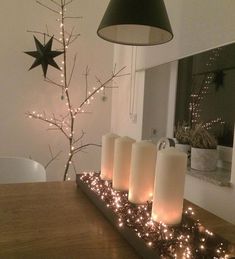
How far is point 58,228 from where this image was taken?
78 centimetres

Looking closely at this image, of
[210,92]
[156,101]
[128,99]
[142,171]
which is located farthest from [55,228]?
[128,99]

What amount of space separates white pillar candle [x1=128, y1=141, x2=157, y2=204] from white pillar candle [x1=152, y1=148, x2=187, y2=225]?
10 centimetres

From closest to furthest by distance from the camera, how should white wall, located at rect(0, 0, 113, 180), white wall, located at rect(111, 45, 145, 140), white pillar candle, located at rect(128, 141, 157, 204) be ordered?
white pillar candle, located at rect(128, 141, 157, 204), white wall, located at rect(111, 45, 145, 140), white wall, located at rect(0, 0, 113, 180)

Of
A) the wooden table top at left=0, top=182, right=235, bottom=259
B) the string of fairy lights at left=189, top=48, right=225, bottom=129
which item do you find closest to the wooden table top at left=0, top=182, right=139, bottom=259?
the wooden table top at left=0, top=182, right=235, bottom=259

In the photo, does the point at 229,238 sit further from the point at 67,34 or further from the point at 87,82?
the point at 67,34

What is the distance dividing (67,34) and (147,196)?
1900mm

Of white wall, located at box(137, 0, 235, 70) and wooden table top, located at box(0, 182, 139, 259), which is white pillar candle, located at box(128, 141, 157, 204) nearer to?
wooden table top, located at box(0, 182, 139, 259)

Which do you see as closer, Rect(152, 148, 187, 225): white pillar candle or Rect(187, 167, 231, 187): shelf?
Rect(152, 148, 187, 225): white pillar candle

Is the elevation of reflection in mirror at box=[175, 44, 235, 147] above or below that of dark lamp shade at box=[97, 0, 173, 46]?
below

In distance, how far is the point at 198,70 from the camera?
4.76ft

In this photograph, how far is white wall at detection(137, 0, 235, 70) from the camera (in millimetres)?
1112

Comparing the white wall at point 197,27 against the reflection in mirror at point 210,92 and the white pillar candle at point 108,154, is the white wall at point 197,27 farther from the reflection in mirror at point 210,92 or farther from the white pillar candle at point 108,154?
the white pillar candle at point 108,154

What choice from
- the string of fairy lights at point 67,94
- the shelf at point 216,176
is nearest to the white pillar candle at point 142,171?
the shelf at point 216,176

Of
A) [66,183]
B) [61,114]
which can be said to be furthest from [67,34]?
[66,183]
